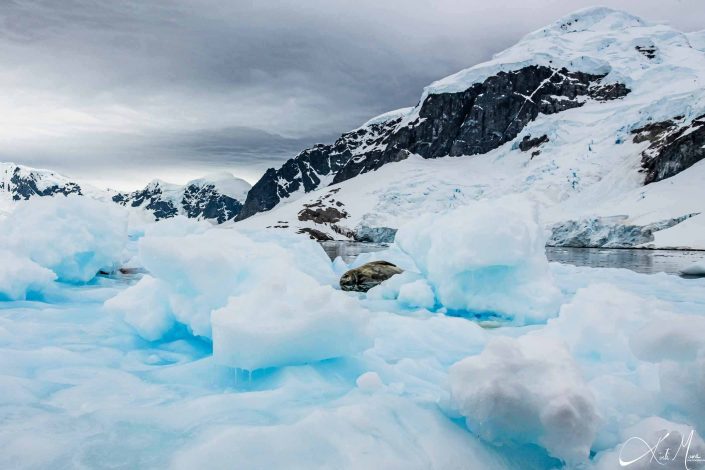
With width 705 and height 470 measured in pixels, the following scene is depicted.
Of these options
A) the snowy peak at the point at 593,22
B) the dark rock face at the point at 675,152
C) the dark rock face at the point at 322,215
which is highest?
the snowy peak at the point at 593,22

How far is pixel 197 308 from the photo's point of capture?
664 centimetres

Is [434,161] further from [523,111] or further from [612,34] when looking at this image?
[612,34]

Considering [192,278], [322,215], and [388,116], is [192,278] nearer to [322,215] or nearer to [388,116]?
[322,215]

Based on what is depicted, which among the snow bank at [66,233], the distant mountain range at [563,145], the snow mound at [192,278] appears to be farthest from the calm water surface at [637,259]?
the snow mound at [192,278]

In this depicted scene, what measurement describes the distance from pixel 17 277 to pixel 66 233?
417cm

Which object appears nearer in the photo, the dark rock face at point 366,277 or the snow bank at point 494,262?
the snow bank at point 494,262

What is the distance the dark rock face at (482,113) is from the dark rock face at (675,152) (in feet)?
121

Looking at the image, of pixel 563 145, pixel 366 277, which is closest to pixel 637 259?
pixel 366 277

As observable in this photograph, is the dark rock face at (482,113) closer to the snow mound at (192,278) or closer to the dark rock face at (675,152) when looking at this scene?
the dark rock face at (675,152)

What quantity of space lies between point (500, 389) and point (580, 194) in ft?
251

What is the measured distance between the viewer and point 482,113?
122375 mm

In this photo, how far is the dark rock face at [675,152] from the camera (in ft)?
211

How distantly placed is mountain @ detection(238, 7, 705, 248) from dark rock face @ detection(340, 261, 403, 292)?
36.6 m

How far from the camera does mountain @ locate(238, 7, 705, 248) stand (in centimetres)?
5942
